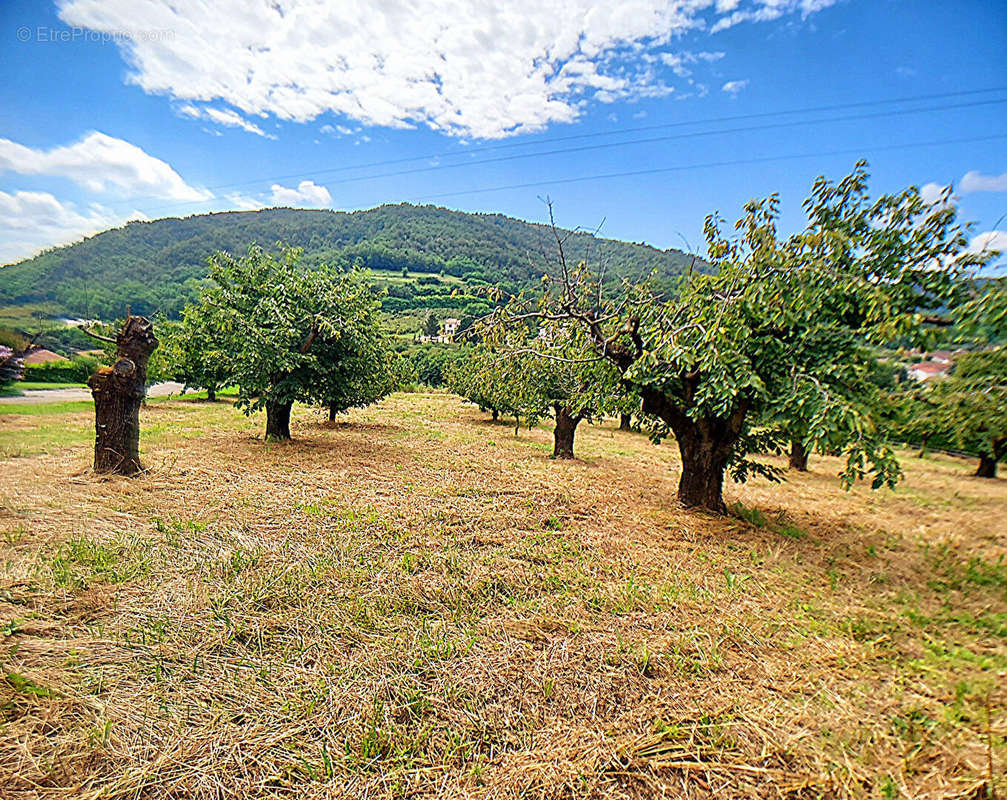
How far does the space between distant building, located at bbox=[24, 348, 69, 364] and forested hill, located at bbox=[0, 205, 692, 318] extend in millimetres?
636

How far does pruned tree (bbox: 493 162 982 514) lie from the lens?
5.18 meters

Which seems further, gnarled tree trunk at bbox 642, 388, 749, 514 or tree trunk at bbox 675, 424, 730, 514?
tree trunk at bbox 675, 424, 730, 514

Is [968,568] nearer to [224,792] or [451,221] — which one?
[224,792]

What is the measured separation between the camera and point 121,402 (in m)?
7.03

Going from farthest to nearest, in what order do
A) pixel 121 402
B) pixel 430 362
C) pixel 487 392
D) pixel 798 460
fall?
pixel 430 362 → pixel 487 392 → pixel 798 460 → pixel 121 402

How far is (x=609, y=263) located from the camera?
288 inches

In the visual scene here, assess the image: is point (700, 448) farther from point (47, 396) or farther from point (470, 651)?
point (47, 396)

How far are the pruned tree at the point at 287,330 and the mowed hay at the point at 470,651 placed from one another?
3780 mm

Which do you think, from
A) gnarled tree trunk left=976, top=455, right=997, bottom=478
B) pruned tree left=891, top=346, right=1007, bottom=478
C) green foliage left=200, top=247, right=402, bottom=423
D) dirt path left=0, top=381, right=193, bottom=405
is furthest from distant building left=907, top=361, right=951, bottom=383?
gnarled tree trunk left=976, top=455, right=997, bottom=478

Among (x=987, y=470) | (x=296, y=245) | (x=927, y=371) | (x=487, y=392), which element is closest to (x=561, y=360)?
(x=927, y=371)

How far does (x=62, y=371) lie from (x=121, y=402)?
932 millimetres

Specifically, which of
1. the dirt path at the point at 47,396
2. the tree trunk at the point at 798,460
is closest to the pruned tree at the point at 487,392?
the dirt path at the point at 47,396

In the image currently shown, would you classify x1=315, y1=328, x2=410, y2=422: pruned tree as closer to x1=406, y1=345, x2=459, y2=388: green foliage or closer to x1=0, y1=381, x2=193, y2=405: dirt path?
x1=0, y1=381, x2=193, y2=405: dirt path

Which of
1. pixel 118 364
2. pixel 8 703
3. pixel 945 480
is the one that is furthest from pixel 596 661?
pixel 945 480
